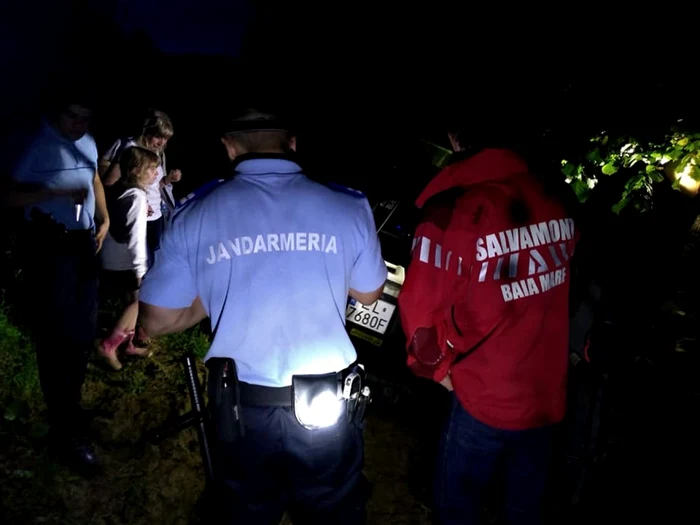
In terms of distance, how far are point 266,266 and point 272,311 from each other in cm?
17

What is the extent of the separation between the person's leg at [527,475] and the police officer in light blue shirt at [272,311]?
75 centimetres

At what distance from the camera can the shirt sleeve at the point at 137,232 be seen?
3963 millimetres

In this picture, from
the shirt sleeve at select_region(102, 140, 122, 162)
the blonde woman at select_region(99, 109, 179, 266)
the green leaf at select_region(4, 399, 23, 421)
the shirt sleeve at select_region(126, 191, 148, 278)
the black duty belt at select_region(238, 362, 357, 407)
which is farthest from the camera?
the shirt sleeve at select_region(102, 140, 122, 162)

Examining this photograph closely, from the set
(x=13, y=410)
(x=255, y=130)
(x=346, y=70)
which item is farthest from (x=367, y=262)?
(x=346, y=70)

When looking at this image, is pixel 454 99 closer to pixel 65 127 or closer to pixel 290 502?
pixel 290 502

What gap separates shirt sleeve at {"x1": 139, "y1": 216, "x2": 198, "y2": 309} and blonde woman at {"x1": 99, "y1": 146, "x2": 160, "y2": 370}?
2.06 meters

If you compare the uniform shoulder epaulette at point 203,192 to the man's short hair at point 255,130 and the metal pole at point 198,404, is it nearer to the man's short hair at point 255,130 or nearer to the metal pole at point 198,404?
the man's short hair at point 255,130

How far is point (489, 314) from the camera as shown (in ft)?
7.24

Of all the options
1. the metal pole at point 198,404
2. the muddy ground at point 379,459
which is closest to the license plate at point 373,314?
the muddy ground at point 379,459

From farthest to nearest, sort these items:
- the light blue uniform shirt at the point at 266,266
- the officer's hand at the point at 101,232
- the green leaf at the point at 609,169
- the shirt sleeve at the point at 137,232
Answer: the shirt sleeve at the point at 137,232, the officer's hand at the point at 101,232, the green leaf at the point at 609,169, the light blue uniform shirt at the point at 266,266

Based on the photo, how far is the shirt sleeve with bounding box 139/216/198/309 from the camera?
2.00 metres

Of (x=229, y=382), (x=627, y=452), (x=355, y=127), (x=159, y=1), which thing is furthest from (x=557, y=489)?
(x=159, y=1)

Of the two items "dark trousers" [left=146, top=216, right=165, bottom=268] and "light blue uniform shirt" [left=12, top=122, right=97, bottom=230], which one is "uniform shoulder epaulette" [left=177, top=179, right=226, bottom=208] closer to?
"light blue uniform shirt" [left=12, top=122, right=97, bottom=230]

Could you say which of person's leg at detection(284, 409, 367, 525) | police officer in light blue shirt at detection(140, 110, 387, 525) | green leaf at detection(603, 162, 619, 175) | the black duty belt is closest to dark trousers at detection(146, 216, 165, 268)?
police officer in light blue shirt at detection(140, 110, 387, 525)
